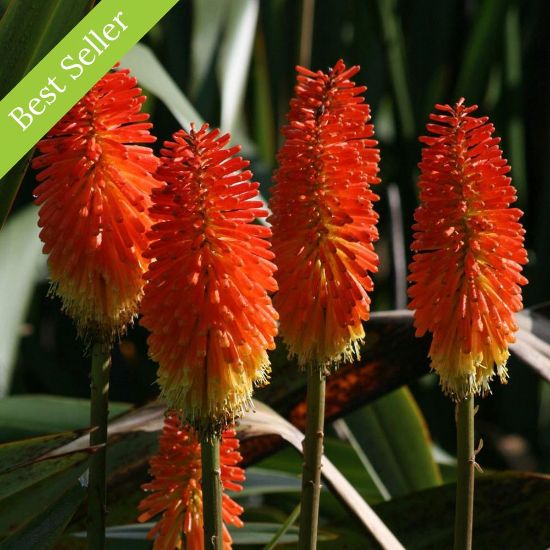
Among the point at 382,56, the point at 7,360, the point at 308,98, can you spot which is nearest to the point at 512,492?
the point at 308,98

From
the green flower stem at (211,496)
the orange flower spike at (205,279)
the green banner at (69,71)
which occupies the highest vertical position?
the green banner at (69,71)

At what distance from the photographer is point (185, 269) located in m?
0.80

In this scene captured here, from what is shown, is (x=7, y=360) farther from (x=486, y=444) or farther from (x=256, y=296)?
(x=486, y=444)

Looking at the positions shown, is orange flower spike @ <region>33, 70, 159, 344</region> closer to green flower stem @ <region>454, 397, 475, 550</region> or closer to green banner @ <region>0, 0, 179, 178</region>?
green banner @ <region>0, 0, 179, 178</region>

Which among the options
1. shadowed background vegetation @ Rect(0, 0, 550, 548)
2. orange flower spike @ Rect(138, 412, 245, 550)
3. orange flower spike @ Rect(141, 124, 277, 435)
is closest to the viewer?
orange flower spike @ Rect(141, 124, 277, 435)

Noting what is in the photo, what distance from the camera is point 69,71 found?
91 cm

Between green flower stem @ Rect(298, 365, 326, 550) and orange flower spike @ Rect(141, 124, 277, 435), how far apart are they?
6 centimetres

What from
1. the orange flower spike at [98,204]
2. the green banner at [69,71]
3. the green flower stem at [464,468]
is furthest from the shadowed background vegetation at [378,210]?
the green flower stem at [464,468]

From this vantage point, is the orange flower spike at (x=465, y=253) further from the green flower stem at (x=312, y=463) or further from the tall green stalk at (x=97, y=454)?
the tall green stalk at (x=97, y=454)

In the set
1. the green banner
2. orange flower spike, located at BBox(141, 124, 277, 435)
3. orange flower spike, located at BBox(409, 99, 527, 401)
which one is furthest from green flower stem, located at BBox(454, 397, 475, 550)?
the green banner

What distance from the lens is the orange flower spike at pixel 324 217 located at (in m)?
0.85

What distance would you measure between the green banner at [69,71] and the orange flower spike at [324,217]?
18 cm

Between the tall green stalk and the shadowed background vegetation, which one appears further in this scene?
the shadowed background vegetation

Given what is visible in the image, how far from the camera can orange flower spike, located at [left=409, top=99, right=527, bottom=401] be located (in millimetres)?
854
